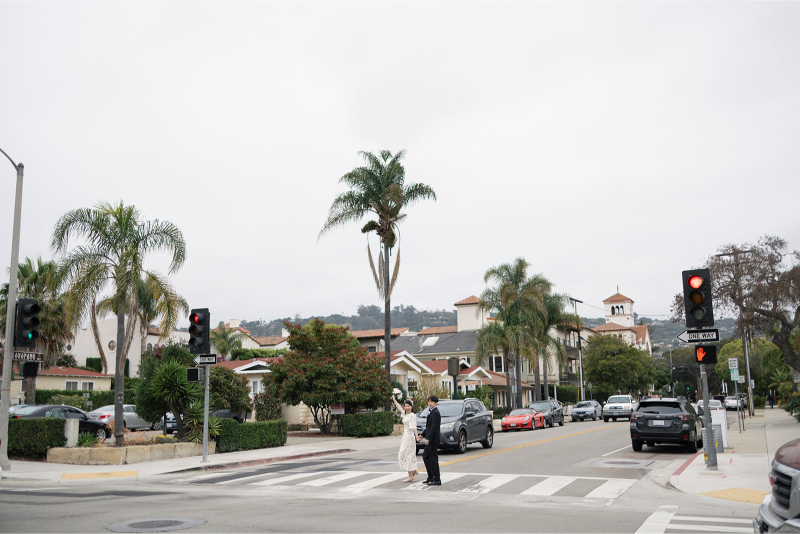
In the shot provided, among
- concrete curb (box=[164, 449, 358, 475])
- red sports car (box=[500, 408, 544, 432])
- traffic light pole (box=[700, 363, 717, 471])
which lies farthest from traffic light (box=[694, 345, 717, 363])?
red sports car (box=[500, 408, 544, 432])

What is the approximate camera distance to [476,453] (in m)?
20.8

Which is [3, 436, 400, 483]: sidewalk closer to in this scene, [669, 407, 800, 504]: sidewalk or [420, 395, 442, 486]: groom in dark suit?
[420, 395, 442, 486]: groom in dark suit

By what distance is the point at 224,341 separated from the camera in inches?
2963

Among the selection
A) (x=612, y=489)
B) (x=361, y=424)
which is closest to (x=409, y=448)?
(x=612, y=489)

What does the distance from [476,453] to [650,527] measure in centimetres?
1214

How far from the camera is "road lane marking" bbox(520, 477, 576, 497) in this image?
12070 mm

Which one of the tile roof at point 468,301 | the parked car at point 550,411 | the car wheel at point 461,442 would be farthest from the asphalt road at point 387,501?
the tile roof at point 468,301

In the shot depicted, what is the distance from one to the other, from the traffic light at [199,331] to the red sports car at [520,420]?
22193mm

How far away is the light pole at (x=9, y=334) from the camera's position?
54.6 ft

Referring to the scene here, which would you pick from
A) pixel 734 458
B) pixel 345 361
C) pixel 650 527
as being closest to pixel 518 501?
pixel 650 527

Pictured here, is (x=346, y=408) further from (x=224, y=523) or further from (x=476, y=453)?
(x=224, y=523)

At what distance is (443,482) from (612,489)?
3.27 metres

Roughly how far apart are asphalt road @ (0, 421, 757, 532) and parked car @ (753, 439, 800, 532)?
9.53 feet

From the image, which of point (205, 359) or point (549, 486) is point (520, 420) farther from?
point (549, 486)
